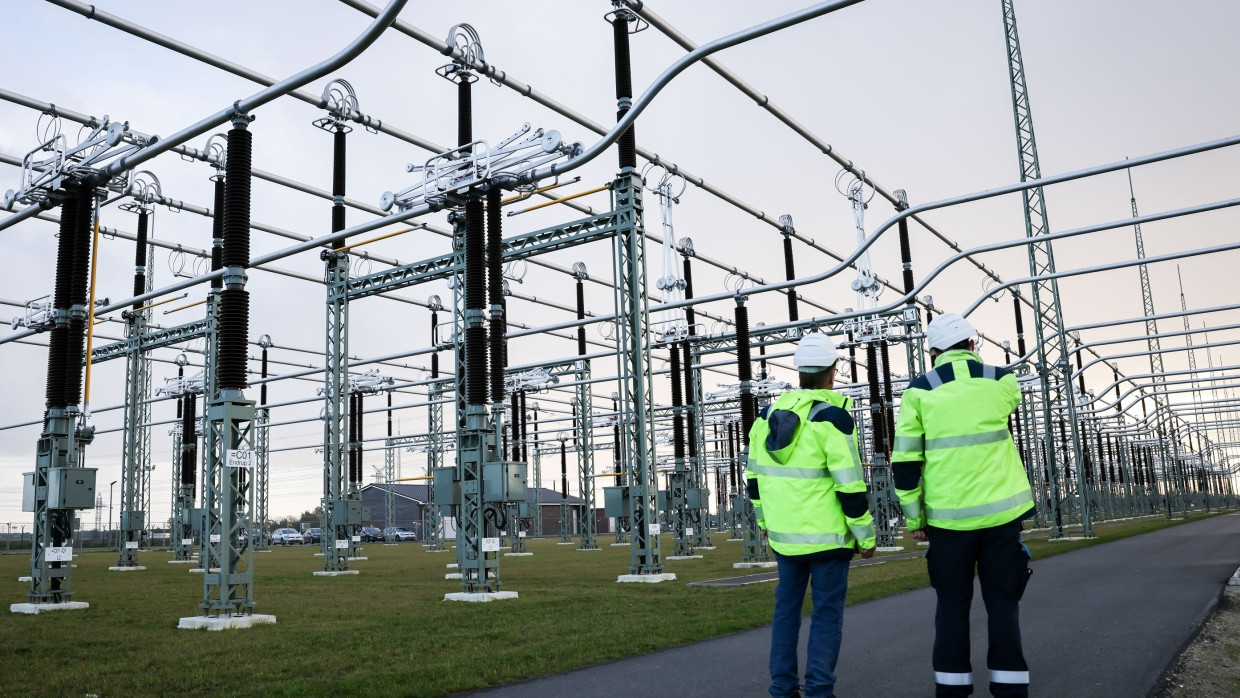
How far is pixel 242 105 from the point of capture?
12.1 m

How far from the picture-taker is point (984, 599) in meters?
4.96

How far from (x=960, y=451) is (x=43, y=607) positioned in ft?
45.9

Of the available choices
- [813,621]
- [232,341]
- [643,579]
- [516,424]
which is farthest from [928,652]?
[516,424]

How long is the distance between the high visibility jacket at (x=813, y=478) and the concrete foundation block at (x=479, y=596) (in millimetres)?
10151

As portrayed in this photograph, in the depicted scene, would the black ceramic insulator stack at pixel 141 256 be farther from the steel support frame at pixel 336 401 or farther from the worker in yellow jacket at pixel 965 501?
the worker in yellow jacket at pixel 965 501

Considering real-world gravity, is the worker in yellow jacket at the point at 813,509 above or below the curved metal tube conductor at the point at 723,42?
below

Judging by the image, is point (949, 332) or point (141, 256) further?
point (141, 256)

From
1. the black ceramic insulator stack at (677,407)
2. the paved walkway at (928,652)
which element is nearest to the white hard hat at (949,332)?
the paved walkway at (928,652)

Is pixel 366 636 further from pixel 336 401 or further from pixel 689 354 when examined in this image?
pixel 689 354

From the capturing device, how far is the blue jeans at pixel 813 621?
17.0ft

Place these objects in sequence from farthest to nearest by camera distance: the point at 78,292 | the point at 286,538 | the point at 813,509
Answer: the point at 286,538 → the point at 78,292 → the point at 813,509

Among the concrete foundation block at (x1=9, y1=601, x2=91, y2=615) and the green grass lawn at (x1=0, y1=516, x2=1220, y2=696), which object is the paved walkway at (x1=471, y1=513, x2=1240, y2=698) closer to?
the green grass lawn at (x1=0, y1=516, x2=1220, y2=696)

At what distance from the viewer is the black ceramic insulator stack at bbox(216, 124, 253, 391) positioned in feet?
40.7

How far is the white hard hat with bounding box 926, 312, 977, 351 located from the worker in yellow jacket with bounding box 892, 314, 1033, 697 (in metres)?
0.02
